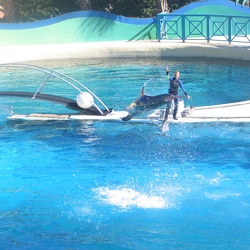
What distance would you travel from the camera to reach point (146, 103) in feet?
47.9

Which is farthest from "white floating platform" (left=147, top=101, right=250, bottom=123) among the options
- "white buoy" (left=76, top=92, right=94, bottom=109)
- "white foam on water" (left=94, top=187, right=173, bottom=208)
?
"white foam on water" (left=94, top=187, right=173, bottom=208)

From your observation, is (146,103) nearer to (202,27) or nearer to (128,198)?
(128,198)

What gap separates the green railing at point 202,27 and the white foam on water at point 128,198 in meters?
16.3

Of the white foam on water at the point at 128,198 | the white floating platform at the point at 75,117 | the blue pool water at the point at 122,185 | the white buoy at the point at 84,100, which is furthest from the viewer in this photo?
the white buoy at the point at 84,100

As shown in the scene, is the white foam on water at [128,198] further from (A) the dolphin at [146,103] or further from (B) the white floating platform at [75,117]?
(B) the white floating platform at [75,117]

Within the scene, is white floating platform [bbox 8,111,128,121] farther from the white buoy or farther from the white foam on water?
the white foam on water

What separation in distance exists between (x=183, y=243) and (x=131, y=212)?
1428 mm

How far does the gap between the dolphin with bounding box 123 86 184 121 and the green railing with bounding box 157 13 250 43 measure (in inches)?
473

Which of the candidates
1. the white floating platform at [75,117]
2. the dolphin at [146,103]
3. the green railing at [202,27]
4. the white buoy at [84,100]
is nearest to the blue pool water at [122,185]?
the white floating platform at [75,117]

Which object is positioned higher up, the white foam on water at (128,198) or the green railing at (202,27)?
the green railing at (202,27)

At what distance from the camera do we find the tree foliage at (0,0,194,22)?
32.9 m

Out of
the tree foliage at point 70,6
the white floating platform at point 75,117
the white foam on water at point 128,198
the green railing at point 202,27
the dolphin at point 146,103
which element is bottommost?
the white foam on water at point 128,198

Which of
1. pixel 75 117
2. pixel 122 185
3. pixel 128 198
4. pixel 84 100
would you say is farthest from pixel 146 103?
pixel 128 198

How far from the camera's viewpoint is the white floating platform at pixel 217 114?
14.5m
